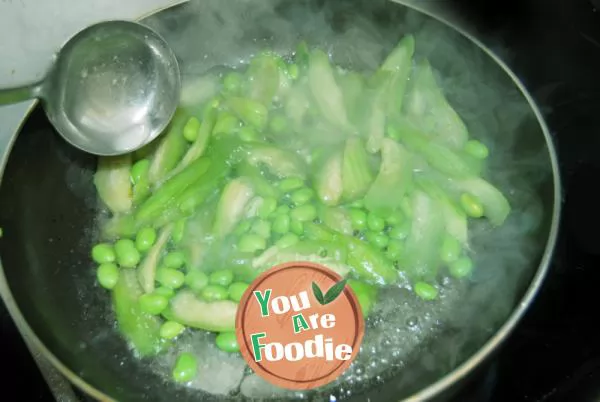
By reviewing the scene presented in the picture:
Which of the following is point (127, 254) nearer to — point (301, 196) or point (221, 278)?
point (221, 278)

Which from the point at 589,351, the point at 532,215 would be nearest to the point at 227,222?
the point at 532,215

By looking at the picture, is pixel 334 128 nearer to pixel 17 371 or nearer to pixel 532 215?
pixel 532 215

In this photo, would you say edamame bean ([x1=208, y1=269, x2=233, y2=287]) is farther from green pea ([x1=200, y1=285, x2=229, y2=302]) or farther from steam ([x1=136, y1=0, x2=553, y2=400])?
steam ([x1=136, y1=0, x2=553, y2=400])

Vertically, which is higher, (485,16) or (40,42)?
(485,16)

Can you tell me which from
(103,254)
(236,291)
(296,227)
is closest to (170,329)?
(236,291)

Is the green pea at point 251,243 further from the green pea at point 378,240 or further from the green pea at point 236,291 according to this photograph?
the green pea at point 378,240

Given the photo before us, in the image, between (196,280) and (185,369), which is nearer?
(185,369)

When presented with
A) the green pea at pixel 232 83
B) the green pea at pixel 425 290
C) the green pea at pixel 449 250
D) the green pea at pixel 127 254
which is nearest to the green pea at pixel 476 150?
the green pea at pixel 449 250
